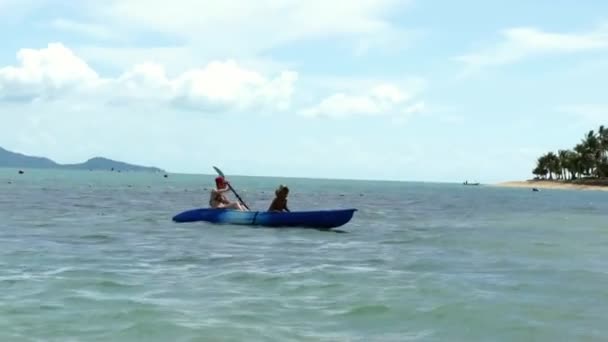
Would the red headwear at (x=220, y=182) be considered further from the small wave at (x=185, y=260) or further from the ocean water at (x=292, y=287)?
the small wave at (x=185, y=260)

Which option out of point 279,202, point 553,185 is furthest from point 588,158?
point 279,202

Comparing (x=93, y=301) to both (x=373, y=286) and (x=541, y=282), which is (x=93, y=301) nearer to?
(x=373, y=286)

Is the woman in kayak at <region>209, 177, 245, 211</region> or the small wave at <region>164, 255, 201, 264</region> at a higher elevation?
the woman in kayak at <region>209, 177, 245, 211</region>

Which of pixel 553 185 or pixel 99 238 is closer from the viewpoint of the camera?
pixel 99 238

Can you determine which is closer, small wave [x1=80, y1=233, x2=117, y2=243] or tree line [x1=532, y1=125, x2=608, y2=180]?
small wave [x1=80, y1=233, x2=117, y2=243]

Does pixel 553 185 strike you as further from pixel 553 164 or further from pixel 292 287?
pixel 292 287

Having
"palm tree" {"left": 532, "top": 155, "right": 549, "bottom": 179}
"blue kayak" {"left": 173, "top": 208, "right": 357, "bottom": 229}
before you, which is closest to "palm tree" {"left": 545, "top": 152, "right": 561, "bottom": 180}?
"palm tree" {"left": 532, "top": 155, "right": 549, "bottom": 179}

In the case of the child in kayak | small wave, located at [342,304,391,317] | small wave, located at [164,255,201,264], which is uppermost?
the child in kayak

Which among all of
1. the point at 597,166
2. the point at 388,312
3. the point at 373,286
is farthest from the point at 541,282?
the point at 597,166

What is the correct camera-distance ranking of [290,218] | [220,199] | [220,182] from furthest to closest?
[220,199]
[220,182]
[290,218]

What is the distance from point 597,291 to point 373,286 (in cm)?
419

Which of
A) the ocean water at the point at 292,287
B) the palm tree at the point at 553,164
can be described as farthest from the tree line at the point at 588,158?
the ocean water at the point at 292,287

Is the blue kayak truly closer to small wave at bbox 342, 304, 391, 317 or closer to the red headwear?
the red headwear

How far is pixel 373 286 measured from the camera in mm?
13805
